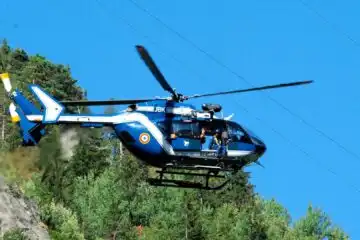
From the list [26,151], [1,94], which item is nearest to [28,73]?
[1,94]

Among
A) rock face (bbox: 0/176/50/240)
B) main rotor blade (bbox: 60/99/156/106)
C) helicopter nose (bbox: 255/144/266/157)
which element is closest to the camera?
main rotor blade (bbox: 60/99/156/106)

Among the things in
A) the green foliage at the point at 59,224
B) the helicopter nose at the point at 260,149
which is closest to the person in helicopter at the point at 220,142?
the helicopter nose at the point at 260,149

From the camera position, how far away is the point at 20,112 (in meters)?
43.8

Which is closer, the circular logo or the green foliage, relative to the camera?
the circular logo

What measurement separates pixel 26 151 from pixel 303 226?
67071mm

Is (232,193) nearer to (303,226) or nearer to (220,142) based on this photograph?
(303,226)

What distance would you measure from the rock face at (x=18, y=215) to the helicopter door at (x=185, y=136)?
79.5ft

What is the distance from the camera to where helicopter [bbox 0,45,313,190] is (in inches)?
1614

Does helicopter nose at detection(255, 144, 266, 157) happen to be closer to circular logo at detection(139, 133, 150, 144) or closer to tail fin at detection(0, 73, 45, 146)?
circular logo at detection(139, 133, 150, 144)

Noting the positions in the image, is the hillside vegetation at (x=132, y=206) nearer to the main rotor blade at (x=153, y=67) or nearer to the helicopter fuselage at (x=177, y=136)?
the helicopter fuselage at (x=177, y=136)

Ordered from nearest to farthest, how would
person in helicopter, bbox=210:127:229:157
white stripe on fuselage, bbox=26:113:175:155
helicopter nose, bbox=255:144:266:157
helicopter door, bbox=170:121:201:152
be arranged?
helicopter door, bbox=170:121:201:152 < person in helicopter, bbox=210:127:229:157 < white stripe on fuselage, bbox=26:113:175:155 < helicopter nose, bbox=255:144:266:157

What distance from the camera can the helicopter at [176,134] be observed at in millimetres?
41000

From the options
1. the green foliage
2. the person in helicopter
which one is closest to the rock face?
the green foliage

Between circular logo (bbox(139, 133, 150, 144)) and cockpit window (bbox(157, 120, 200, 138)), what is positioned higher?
cockpit window (bbox(157, 120, 200, 138))
